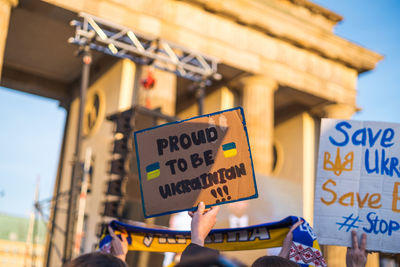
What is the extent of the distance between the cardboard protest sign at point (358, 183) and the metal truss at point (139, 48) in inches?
435

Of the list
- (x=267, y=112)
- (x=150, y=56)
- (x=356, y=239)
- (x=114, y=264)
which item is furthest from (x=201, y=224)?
(x=267, y=112)

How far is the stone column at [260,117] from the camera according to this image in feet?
65.6

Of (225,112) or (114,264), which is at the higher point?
(225,112)

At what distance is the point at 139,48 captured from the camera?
52.1 ft

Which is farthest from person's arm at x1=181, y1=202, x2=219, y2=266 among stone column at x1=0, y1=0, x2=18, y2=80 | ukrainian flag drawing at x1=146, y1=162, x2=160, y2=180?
stone column at x1=0, y1=0, x2=18, y2=80

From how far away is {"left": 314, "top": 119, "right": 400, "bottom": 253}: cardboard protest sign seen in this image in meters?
4.64

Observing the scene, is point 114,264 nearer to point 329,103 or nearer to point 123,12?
point 123,12

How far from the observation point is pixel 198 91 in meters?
17.2

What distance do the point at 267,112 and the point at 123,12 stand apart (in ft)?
24.0

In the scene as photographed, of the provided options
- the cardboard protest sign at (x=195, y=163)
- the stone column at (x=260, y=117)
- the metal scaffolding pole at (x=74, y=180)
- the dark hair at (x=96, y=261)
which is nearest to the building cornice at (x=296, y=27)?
the stone column at (x=260, y=117)

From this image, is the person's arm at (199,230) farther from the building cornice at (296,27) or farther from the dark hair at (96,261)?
the building cornice at (296,27)

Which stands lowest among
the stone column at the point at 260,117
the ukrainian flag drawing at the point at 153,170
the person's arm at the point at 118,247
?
the person's arm at the point at 118,247

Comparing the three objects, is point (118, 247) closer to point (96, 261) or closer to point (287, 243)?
point (287, 243)

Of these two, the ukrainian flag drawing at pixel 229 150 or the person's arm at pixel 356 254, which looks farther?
the ukrainian flag drawing at pixel 229 150
